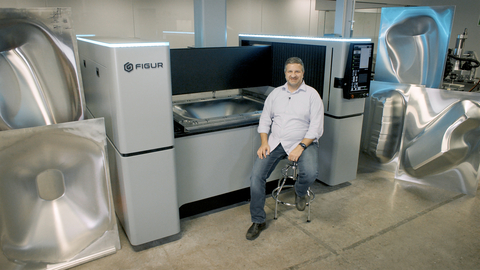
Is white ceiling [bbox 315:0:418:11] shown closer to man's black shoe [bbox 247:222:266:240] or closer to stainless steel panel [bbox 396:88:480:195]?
stainless steel panel [bbox 396:88:480:195]

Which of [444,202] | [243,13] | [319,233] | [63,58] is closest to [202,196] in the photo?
[319,233]

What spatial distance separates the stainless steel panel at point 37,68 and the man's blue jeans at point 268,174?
141cm

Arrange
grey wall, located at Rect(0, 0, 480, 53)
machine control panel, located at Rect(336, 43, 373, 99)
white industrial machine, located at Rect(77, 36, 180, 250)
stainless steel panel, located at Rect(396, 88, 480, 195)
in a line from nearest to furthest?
white industrial machine, located at Rect(77, 36, 180, 250) < machine control panel, located at Rect(336, 43, 373, 99) < stainless steel panel, located at Rect(396, 88, 480, 195) < grey wall, located at Rect(0, 0, 480, 53)

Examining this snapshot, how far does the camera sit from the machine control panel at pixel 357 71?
294cm

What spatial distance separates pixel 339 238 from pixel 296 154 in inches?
27.8

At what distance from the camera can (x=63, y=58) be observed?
92.6 inches

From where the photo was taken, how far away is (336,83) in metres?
3.02

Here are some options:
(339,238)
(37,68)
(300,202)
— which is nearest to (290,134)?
(300,202)

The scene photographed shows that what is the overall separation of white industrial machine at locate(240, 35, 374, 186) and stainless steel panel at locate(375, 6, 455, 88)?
779 mm

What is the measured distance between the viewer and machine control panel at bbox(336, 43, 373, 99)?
294 cm

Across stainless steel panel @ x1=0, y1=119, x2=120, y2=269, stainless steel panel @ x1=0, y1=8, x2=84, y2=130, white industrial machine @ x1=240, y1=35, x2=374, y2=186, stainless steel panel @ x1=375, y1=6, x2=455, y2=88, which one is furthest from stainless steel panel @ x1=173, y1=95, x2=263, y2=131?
stainless steel panel @ x1=375, y1=6, x2=455, y2=88

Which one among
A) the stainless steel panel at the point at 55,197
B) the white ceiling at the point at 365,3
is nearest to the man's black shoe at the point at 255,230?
the stainless steel panel at the point at 55,197

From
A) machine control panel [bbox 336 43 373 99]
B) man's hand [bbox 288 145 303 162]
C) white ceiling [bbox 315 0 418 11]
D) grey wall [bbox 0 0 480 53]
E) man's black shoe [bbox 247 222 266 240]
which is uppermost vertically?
white ceiling [bbox 315 0 418 11]

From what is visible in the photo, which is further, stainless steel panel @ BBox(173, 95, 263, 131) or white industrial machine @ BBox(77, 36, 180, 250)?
stainless steel panel @ BBox(173, 95, 263, 131)
